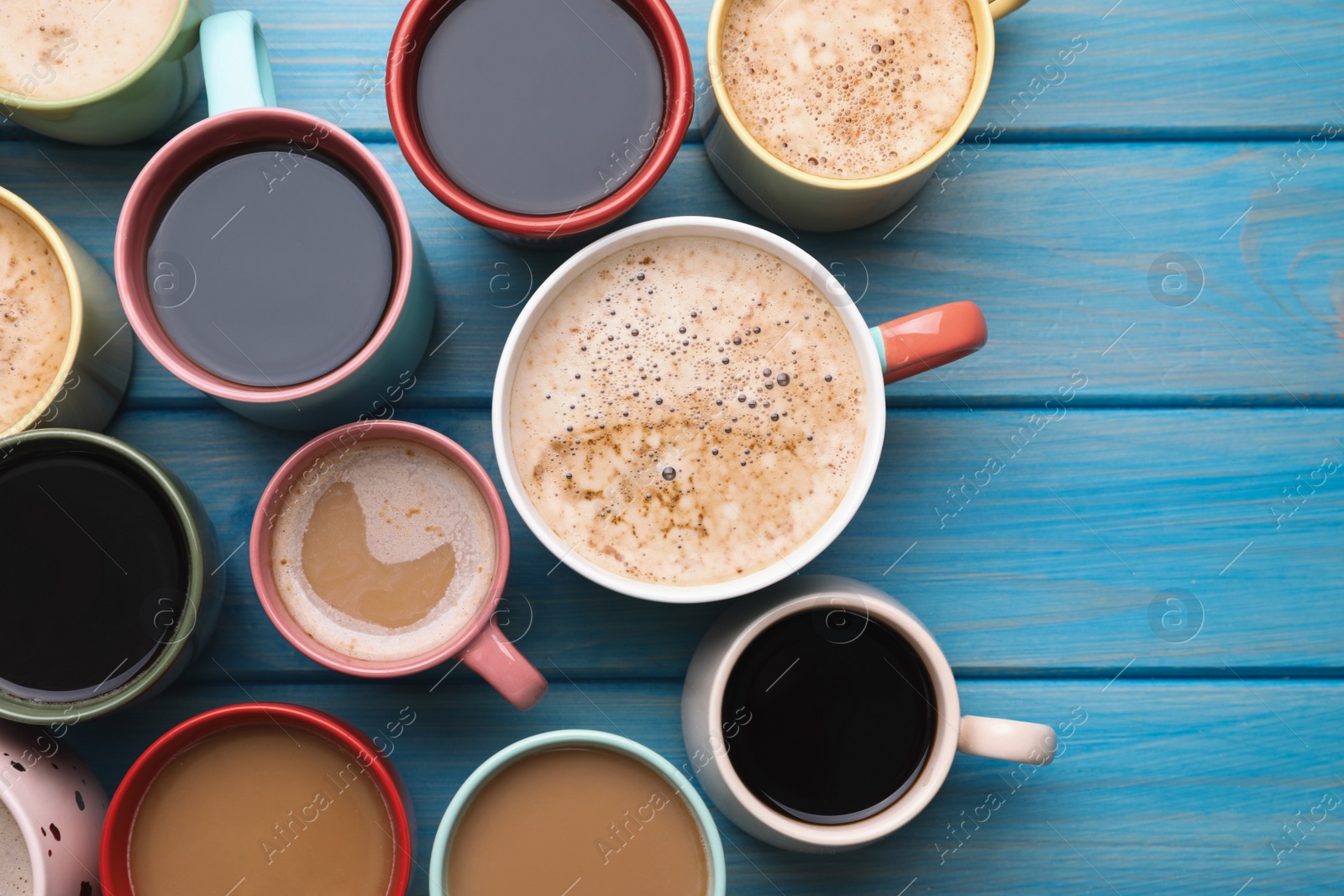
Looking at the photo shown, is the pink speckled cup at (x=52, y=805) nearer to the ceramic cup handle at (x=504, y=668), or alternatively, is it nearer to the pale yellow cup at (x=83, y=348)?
the pale yellow cup at (x=83, y=348)

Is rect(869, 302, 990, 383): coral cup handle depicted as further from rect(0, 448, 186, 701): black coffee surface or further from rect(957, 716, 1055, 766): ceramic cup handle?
rect(0, 448, 186, 701): black coffee surface

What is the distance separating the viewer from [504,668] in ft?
2.72

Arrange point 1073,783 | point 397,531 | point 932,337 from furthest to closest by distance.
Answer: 1. point 1073,783
2. point 397,531
3. point 932,337

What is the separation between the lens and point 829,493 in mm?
875

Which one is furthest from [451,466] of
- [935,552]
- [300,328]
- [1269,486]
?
[1269,486]

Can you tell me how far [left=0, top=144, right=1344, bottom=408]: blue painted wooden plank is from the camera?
102cm

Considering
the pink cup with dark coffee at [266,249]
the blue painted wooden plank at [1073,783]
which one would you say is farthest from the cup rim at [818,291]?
the blue painted wooden plank at [1073,783]

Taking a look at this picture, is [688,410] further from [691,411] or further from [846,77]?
[846,77]

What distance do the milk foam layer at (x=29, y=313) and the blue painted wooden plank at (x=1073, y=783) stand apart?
40 centimetres

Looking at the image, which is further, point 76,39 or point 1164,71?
point 1164,71

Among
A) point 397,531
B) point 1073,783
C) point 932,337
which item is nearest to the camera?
point 932,337

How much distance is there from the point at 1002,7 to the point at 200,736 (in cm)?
114

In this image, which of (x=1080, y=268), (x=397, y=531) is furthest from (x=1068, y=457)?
(x=397, y=531)

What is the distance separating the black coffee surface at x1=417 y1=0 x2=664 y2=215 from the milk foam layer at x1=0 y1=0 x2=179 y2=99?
32 centimetres
